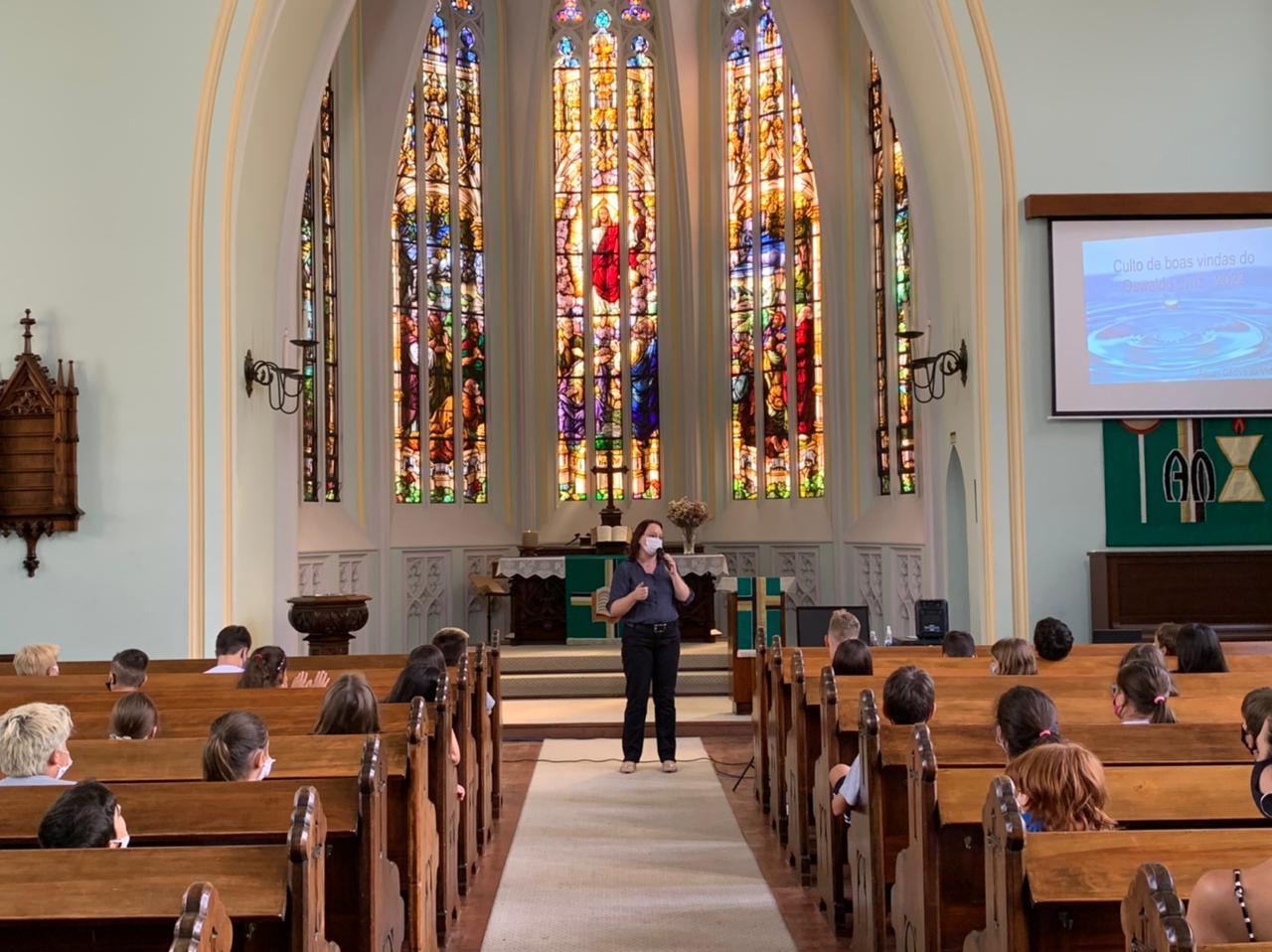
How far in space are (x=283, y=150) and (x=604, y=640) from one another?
17.9ft

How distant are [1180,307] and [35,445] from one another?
8074mm

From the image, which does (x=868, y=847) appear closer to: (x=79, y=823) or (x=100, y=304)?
(x=79, y=823)

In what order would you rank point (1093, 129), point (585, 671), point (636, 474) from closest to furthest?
point (1093, 129), point (585, 671), point (636, 474)

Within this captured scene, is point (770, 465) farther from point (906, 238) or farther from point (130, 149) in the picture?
point (130, 149)

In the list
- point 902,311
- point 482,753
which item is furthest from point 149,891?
point 902,311

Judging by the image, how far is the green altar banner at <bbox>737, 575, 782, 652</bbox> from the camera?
10.7m

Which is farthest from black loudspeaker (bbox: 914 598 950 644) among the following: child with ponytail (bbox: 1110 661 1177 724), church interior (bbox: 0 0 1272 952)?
child with ponytail (bbox: 1110 661 1177 724)

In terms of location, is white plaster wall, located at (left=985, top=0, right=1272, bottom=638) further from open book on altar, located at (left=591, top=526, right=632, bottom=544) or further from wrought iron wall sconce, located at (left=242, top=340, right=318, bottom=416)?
wrought iron wall sconce, located at (left=242, top=340, right=318, bottom=416)

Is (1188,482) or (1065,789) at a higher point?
(1188,482)

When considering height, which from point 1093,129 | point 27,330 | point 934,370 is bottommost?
point 934,370

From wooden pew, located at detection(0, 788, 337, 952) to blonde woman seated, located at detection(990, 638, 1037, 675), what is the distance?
381 cm

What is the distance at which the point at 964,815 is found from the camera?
3391mm

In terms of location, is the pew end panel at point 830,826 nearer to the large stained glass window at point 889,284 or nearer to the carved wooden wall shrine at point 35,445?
the carved wooden wall shrine at point 35,445

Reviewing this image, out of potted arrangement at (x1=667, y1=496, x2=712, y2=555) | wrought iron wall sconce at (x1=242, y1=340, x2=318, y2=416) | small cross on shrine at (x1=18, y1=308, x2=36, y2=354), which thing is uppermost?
small cross on shrine at (x1=18, y1=308, x2=36, y2=354)
